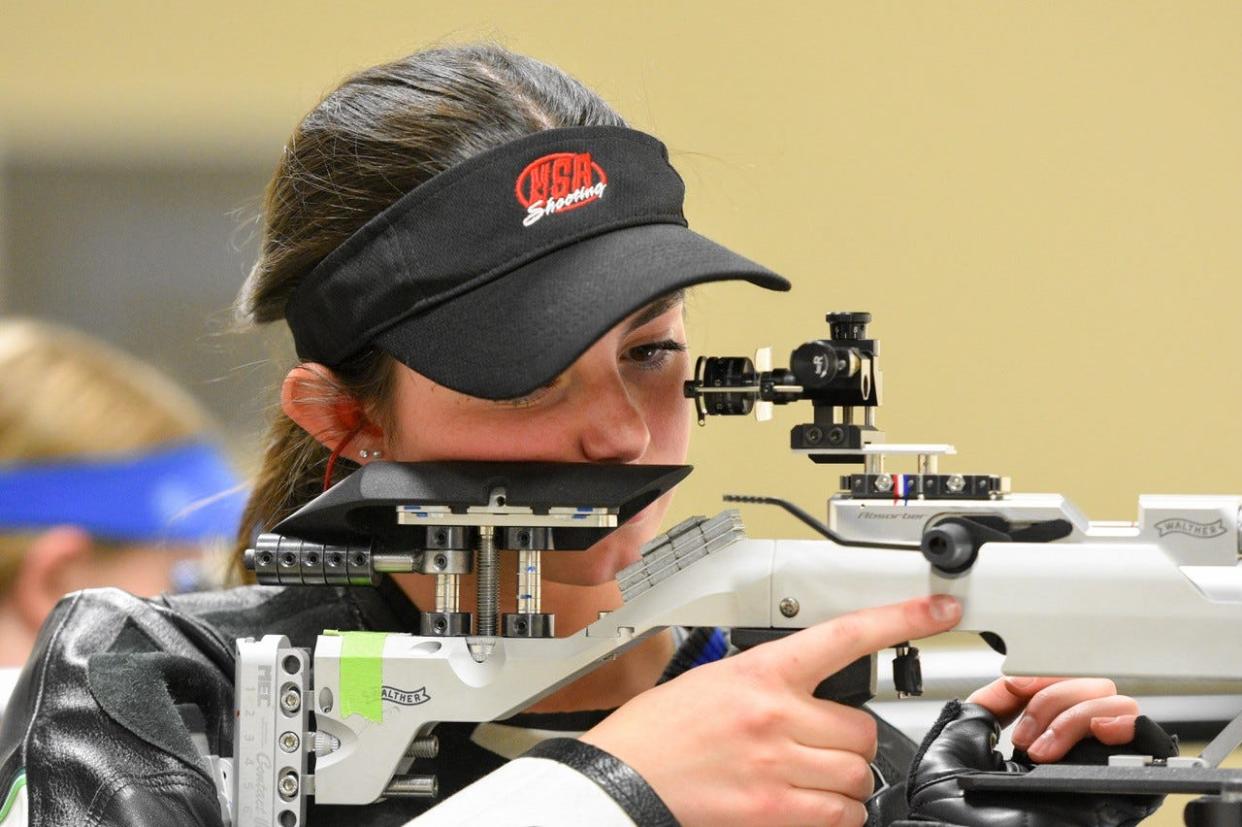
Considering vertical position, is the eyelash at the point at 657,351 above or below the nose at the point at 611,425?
above

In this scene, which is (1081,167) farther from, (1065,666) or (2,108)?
(2,108)

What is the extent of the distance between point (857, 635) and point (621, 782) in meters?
0.15

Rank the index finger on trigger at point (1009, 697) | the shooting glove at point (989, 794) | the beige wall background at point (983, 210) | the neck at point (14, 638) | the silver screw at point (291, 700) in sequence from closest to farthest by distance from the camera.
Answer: the shooting glove at point (989, 794)
the silver screw at point (291, 700)
the index finger on trigger at point (1009, 697)
the neck at point (14, 638)
the beige wall background at point (983, 210)

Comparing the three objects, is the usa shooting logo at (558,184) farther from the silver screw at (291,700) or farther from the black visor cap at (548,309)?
the silver screw at (291,700)

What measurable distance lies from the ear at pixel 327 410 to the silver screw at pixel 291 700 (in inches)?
7.7

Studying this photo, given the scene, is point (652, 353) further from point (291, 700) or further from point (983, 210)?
point (983, 210)

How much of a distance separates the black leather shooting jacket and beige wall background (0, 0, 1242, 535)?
1.05 meters

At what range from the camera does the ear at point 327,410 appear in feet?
3.27

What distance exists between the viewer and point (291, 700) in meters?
0.88

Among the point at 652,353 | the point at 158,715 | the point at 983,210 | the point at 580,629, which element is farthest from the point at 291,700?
the point at 983,210

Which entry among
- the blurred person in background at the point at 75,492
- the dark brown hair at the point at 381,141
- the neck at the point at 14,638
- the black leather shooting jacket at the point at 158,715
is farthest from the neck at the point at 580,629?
the neck at the point at 14,638

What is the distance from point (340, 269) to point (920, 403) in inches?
54.3

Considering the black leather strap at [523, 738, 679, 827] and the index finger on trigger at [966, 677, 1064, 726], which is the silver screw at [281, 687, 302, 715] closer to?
the black leather strap at [523, 738, 679, 827]

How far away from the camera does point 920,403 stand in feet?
7.07
